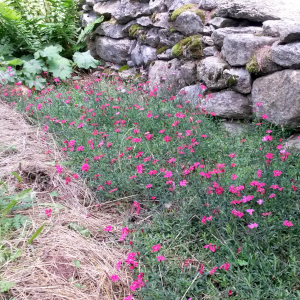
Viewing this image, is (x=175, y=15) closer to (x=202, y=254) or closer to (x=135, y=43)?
(x=135, y=43)

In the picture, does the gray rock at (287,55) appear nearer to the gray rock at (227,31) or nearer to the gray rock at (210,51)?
the gray rock at (227,31)

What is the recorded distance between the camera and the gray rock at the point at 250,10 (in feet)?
13.1

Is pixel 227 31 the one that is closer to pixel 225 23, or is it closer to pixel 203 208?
pixel 225 23

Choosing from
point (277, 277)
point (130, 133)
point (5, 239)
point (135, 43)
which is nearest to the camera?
point (277, 277)

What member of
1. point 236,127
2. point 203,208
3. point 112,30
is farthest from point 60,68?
point 203,208

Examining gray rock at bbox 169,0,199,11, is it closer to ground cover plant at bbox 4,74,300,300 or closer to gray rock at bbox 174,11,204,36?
gray rock at bbox 174,11,204,36

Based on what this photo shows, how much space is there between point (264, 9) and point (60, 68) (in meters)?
3.81

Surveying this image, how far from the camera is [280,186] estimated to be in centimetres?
251

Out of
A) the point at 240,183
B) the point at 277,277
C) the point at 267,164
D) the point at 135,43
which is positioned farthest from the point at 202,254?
the point at 135,43

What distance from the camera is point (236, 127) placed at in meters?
3.90

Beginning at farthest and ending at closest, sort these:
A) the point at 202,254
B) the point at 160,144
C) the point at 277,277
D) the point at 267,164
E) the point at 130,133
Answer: the point at 130,133, the point at 160,144, the point at 267,164, the point at 202,254, the point at 277,277

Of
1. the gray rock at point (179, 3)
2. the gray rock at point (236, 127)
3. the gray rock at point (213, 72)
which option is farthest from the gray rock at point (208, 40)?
the gray rock at point (236, 127)

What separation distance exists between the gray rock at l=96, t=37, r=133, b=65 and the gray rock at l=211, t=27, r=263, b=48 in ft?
7.95

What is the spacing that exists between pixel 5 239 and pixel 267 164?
2.15 metres
